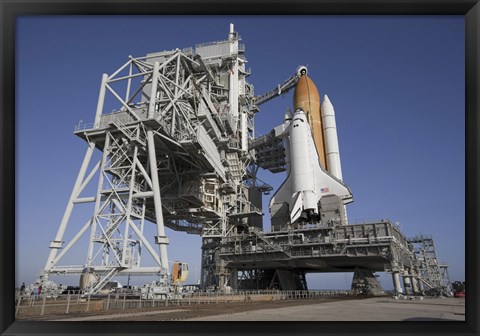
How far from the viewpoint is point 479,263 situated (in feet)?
21.9

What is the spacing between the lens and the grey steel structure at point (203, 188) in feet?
78.5

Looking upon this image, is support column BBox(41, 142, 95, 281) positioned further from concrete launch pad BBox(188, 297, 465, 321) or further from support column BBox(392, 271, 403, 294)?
support column BBox(392, 271, 403, 294)

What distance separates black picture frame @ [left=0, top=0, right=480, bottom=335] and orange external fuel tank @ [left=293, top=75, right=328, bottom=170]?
3349cm

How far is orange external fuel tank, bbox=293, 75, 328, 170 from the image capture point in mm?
41438

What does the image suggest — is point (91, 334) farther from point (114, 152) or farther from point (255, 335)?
point (114, 152)

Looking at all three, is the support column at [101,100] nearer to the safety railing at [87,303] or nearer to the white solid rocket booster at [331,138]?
the safety railing at [87,303]

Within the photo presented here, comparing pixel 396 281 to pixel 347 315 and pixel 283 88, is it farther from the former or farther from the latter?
pixel 283 88

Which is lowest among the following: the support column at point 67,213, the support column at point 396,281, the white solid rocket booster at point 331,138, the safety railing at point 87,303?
the support column at point 396,281

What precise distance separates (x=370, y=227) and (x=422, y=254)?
20577 millimetres

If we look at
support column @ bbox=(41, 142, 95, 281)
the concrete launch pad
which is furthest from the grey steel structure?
the concrete launch pad
